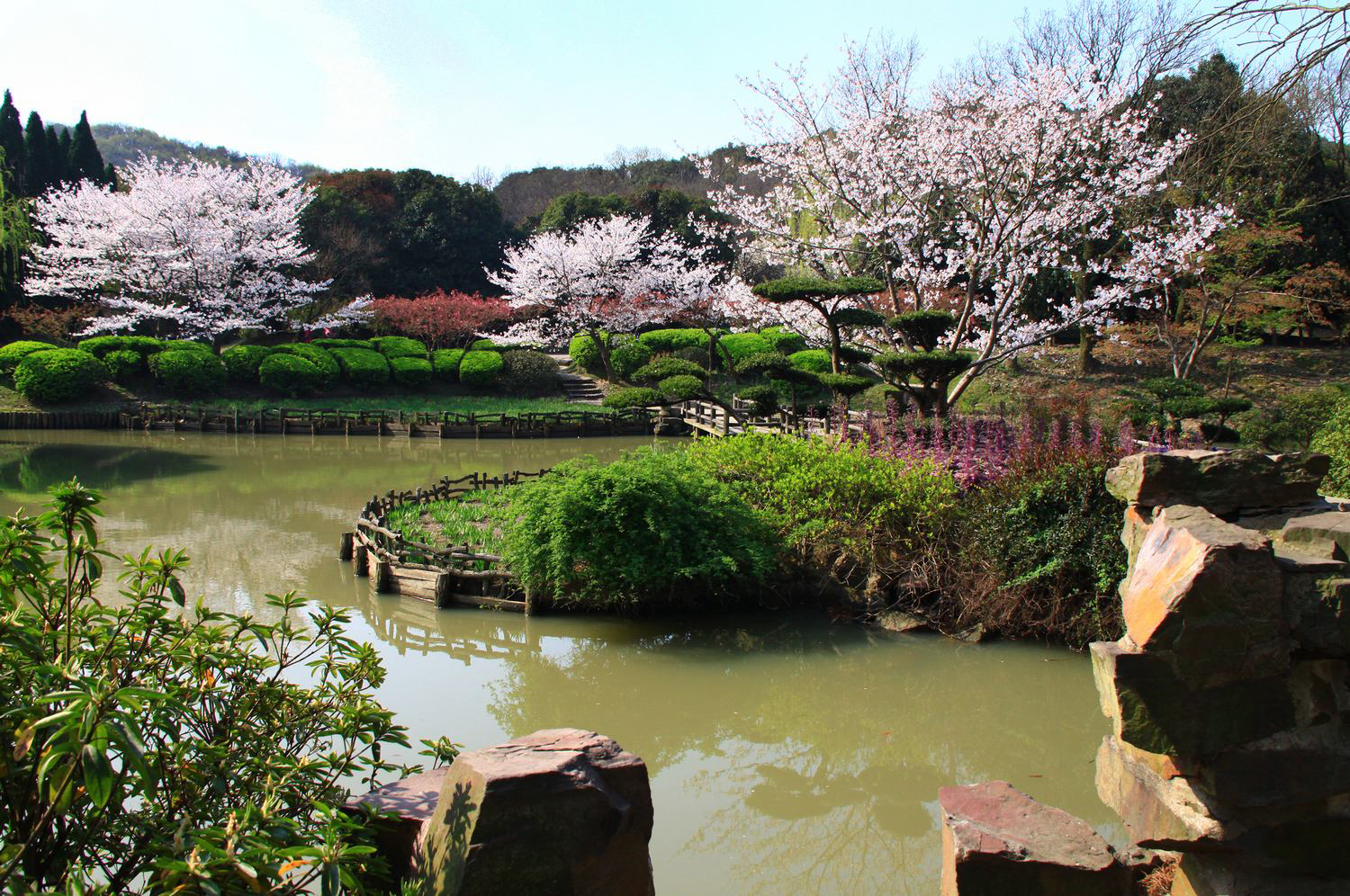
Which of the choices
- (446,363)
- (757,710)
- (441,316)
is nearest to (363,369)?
(446,363)

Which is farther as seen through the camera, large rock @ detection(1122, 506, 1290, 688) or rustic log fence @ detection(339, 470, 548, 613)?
rustic log fence @ detection(339, 470, 548, 613)

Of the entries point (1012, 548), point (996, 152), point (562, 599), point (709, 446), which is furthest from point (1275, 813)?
point (996, 152)

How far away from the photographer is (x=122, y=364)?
26.0 m

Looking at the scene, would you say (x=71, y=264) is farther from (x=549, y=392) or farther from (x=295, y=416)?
(x=549, y=392)

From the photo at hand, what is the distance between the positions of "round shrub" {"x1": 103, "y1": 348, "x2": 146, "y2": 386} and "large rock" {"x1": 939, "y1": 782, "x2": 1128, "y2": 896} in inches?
1076

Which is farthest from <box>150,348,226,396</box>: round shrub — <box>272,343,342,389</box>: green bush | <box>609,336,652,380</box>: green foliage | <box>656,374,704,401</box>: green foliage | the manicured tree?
the manicured tree

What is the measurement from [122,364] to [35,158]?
44.5ft

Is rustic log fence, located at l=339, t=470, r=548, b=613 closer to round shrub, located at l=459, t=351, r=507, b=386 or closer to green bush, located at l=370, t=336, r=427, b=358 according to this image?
round shrub, located at l=459, t=351, r=507, b=386

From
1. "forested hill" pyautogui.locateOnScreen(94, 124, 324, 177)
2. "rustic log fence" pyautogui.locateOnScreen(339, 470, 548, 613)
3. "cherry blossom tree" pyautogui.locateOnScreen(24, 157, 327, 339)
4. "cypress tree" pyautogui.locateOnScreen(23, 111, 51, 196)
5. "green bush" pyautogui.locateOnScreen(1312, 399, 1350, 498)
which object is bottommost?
"rustic log fence" pyautogui.locateOnScreen(339, 470, 548, 613)

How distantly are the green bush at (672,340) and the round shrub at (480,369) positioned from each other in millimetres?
4696

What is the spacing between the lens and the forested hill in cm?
6731

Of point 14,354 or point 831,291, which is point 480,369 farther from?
point 831,291

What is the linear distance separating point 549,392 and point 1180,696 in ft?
91.0

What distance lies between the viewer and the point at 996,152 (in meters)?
14.0
